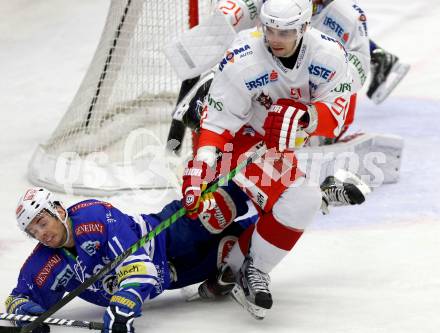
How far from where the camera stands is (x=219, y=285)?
3.67m

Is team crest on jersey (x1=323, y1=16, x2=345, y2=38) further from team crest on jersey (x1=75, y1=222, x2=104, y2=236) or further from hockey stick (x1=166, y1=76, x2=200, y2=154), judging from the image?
team crest on jersey (x1=75, y1=222, x2=104, y2=236)

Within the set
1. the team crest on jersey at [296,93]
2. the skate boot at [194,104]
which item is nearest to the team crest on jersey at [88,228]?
the team crest on jersey at [296,93]

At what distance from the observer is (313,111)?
11.4 ft

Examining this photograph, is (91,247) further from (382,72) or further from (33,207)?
(382,72)

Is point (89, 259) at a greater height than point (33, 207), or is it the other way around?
point (33, 207)

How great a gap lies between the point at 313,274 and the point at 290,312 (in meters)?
0.44

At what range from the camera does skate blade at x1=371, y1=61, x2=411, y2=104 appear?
5.78m

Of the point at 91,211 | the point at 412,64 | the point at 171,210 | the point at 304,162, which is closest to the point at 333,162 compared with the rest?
the point at 304,162

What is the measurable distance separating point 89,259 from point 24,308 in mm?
249

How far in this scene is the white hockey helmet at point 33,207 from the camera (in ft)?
10.9

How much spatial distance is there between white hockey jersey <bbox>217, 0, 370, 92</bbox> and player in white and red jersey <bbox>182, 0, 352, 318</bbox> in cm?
91

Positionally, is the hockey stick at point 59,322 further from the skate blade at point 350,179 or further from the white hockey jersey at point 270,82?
the skate blade at point 350,179

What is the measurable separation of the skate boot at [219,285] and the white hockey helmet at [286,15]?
2.80ft

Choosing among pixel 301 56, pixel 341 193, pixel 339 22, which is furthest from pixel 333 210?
pixel 301 56
